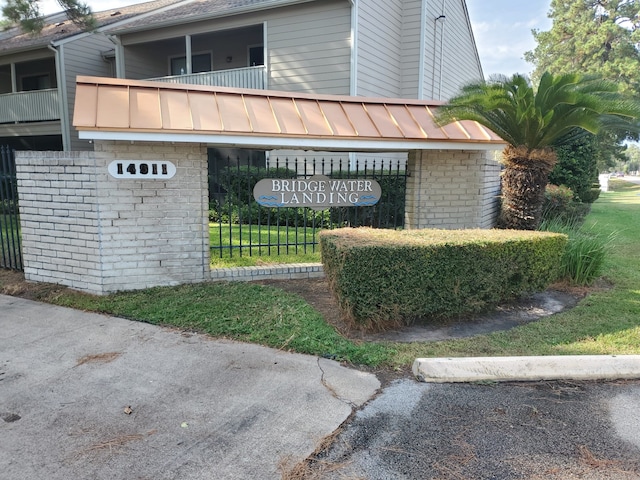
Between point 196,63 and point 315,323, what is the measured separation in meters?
14.7

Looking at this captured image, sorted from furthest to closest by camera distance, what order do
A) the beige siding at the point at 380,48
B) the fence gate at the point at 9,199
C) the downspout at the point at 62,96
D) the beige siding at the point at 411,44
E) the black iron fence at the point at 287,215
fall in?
the downspout at the point at 62,96
the beige siding at the point at 411,44
the beige siding at the point at 380,48
the black iron fence at the point at 287,215
the fence gate at the point at 9,199

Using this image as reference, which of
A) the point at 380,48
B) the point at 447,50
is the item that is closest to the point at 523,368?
the point at 380,48

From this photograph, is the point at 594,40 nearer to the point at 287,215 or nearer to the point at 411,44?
the point at 411,44

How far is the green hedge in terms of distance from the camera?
473cm

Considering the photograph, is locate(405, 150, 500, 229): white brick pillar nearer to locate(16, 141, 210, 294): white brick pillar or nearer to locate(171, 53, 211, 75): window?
locate(16, 141, 210, 294): white brick pillar

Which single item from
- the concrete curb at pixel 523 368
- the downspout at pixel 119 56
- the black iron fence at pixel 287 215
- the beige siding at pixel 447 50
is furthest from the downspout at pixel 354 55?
the concrete curb at pixel 523 368

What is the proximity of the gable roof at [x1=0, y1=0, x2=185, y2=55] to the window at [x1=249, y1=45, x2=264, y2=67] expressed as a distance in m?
3.20

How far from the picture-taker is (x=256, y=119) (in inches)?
231

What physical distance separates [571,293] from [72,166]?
6.72 metres

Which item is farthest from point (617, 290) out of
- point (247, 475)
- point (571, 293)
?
point (247, 475)

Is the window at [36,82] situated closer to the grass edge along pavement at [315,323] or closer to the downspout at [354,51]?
the downspout at [354,51]

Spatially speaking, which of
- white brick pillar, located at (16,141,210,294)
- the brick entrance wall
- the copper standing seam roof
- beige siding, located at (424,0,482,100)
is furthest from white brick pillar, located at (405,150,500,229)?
beige siding, located at (424,0,482,100)

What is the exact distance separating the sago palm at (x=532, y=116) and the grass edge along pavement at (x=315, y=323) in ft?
5.94

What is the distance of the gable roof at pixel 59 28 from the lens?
16469 millimetres
